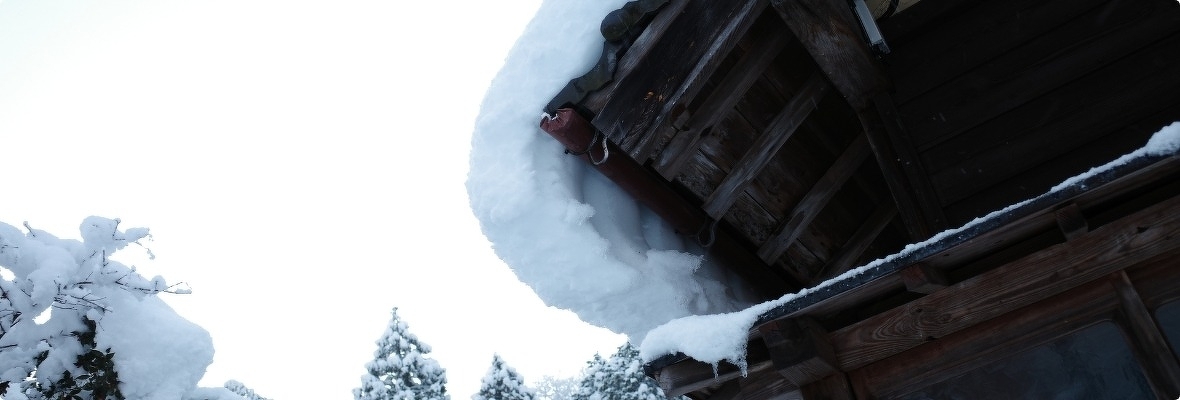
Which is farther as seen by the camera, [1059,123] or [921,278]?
[1059,123]

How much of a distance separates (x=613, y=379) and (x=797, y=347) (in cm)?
2678

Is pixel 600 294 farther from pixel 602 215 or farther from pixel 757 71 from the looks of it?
pixel 757 71

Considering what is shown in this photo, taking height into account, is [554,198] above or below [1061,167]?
below

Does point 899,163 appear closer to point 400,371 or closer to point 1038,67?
point 1038,67

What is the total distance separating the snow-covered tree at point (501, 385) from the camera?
82.9 ft

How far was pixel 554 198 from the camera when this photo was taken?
393cm

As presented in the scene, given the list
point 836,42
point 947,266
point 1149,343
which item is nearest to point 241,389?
point 836,42

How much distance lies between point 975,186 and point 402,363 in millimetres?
25152

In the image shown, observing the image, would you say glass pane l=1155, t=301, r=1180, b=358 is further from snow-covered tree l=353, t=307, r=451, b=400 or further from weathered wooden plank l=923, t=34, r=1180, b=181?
snow-covered tree l=353, t=307, r=451, b=400

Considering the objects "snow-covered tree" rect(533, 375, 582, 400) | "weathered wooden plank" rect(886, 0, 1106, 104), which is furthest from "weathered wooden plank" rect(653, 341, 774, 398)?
"snow-covered tree" rect(533, 375, 582, 400)

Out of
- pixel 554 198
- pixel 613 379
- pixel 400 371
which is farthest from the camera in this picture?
pixel 613 379

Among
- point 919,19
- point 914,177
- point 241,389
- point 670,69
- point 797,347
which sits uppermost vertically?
point 241,389

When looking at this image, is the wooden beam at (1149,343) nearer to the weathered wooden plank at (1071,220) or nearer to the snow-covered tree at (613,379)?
the weathered wooden plank at (1071,220)

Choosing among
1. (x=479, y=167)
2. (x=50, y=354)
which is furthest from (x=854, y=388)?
(x=50, y=354)
